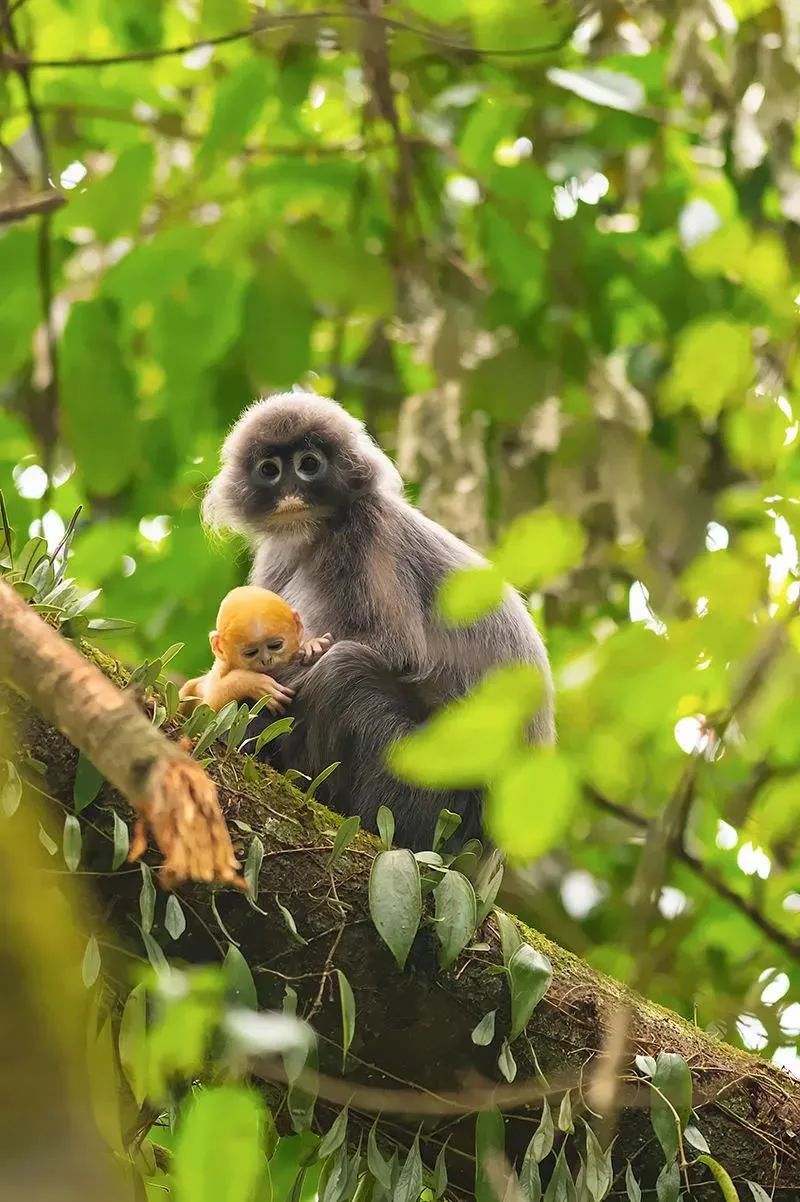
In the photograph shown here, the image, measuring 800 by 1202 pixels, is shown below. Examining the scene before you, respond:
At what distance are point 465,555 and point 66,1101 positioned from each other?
121 inches

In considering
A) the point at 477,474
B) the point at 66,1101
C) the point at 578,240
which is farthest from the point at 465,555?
the point at 66,1101

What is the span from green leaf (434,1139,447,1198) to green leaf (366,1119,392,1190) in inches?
4.1

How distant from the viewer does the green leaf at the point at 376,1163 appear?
9.04 ft

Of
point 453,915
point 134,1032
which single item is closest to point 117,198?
point 453,915

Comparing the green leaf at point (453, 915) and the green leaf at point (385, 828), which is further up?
the green leaf at point (385, 828)

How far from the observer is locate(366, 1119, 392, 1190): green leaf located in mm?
2756

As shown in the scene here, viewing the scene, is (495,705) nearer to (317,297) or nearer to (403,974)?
(403,974)

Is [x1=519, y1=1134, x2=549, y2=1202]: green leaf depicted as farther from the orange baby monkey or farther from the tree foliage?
the orange baby monkey

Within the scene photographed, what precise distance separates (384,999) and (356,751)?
1000 millimetres

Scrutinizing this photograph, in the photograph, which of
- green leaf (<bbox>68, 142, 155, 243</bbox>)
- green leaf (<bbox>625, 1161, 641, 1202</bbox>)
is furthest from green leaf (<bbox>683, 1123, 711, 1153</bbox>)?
green leaf (<bbox>68, 142, 155, 243</bbox>)

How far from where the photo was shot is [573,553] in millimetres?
1586

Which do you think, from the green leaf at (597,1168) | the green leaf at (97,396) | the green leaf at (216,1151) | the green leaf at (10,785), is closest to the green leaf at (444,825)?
the green leaf at (597,1168)

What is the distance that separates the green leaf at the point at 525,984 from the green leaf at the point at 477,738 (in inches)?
53.4

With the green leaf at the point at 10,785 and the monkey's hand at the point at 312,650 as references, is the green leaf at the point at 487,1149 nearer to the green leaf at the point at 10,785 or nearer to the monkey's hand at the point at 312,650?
the green leaf at the point at 10,785
